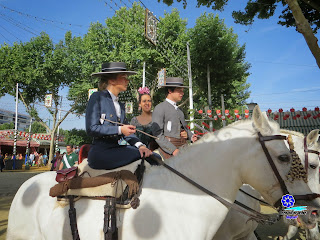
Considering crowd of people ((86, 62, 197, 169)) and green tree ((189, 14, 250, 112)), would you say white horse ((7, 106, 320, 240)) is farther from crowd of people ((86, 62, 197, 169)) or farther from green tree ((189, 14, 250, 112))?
green tree ((189, 14, 250, 112))

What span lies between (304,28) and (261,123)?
602 centimetres

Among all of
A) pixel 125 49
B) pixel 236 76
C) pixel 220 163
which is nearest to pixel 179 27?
pixel 125 49

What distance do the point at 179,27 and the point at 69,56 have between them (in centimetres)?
1509

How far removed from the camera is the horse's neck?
230 cm

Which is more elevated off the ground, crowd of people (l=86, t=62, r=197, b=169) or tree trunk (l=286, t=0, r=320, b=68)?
tree trunk (l=286, t=0, r=320, b=68)

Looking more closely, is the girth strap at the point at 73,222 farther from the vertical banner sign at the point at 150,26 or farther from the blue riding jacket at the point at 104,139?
the vertical banner sign at the point at 150,26

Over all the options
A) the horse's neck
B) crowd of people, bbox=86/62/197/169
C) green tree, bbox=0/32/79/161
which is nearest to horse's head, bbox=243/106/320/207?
the horse's neck

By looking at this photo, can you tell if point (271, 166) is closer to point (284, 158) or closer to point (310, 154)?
point (284, 158)

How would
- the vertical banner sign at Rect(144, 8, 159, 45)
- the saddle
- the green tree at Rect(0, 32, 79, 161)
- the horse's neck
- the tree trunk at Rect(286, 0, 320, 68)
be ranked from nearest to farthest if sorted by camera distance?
the saddle
the horse's neck
the tree trunk at Rect(286, 0, 320, 68)
the vertical banner sign at Rect(144, 8, 159, 45)
the green tree at Rect(0, 32, 79, 161)

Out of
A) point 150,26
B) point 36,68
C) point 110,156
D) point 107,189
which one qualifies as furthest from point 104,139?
point 36,68

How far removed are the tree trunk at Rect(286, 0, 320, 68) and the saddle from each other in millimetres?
6620

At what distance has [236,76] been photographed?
23422 mm

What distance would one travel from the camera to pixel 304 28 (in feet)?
21.9

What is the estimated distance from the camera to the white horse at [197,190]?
6.89 ft
